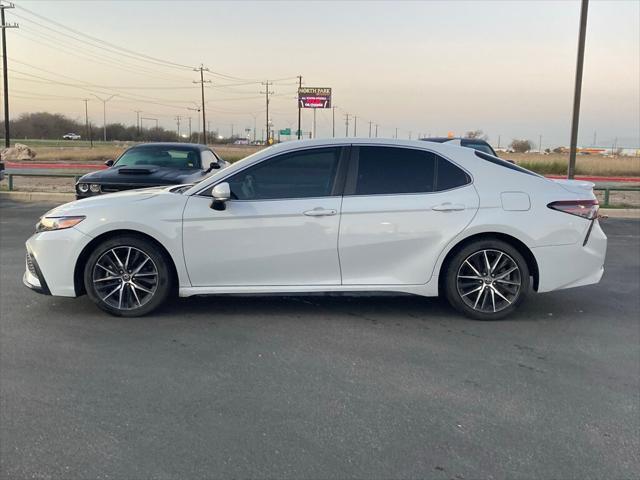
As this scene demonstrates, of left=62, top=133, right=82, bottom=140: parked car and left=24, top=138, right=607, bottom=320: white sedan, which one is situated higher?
left=62, top=133, right=82, bottom=140: parked car

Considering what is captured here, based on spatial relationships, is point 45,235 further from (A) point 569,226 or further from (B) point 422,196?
(A) point 569,226

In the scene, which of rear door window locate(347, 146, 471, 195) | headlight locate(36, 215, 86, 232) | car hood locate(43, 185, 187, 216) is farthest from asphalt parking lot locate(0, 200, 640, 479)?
rear door window locate(347, 146, 471, 195)

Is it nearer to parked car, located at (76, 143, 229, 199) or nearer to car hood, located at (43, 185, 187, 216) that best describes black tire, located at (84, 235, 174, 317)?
car hood, located at (43, 185, 187, 216)

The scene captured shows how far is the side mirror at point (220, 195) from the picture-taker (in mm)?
5090

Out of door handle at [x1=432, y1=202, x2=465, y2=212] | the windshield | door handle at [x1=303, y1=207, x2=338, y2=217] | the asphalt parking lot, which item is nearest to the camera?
the asphalt parking lot

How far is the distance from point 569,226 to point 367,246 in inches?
72.9

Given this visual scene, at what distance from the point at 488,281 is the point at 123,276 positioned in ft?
10.8

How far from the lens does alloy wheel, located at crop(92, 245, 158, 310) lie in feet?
17.3

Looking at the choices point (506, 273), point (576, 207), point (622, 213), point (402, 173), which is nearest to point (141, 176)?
point (402, 173)

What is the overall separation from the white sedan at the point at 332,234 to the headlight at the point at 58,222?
11 millimetres

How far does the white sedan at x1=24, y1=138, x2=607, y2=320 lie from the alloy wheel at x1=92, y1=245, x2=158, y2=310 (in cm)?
1

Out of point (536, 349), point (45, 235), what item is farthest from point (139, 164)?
point (536, 349)

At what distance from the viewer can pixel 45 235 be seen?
529cm

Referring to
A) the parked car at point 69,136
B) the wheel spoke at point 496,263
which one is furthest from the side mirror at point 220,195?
the parked car at point 69,136
